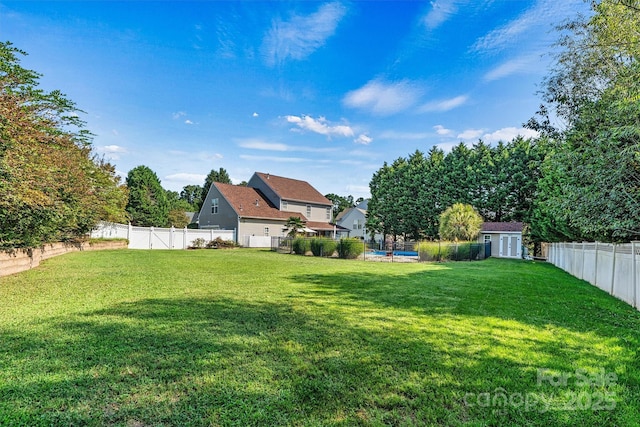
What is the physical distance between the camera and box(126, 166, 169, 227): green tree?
33.5 m

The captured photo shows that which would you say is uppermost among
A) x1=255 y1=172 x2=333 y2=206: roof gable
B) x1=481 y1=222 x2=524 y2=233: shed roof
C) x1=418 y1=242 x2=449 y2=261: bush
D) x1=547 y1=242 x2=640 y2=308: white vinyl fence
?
x1=255 y1=172 x2=333 y2=206: roof gable

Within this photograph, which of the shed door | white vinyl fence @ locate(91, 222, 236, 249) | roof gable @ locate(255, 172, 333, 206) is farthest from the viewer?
roof gable @ locate(255, 172, 333, 206)

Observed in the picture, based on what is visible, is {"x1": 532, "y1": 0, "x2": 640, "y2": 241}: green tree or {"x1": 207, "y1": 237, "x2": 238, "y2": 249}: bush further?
{"x1": 207, "y1": 237, "x2": 238, "y2": 249}: bush

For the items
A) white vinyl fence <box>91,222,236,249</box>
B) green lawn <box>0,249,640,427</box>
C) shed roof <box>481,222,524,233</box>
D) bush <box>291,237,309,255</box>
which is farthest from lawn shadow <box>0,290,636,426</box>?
shed roof <box>481,222,524,233</box>

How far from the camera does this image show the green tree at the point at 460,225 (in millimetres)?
23234

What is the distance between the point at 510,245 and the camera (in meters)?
24.1

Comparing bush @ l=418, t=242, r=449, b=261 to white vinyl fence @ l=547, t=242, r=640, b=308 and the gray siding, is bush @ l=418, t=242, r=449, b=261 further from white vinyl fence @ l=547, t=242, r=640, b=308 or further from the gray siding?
the gray siding

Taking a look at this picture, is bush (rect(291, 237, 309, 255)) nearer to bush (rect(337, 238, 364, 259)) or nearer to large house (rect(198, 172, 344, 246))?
bush (rect(337, 238, 364, 259))

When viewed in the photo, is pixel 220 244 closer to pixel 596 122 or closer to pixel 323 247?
pixel 323 247

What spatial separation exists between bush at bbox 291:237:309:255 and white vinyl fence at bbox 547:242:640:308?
1337 cm

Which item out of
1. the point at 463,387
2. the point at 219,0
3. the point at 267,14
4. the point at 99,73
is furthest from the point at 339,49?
the point at 463,387

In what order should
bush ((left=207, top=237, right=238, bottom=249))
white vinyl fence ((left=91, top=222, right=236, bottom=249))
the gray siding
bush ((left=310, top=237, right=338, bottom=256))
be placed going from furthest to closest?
the gray siding
bush ((left=207, top=237, right=238, bottom=249))
white vinyl fence ((left=91, top=222, right=236, bottom=249))
bush ((left=310, top=237, right=338, bottom=256))

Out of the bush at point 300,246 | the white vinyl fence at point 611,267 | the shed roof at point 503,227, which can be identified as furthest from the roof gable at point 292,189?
the white vinyl fence at point 611,267

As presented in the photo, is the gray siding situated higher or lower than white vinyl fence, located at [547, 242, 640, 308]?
higher
